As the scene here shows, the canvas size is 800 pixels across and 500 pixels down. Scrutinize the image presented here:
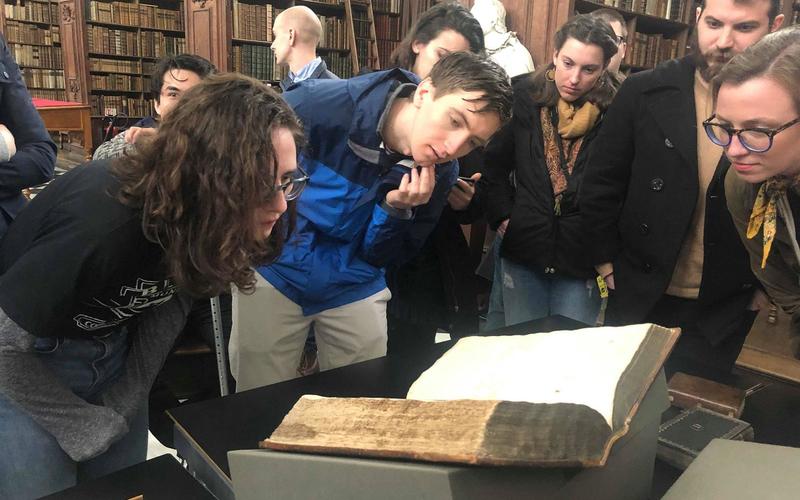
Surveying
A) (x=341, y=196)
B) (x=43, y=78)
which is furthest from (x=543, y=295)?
(x=43, y=78)

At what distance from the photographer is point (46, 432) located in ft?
3.22

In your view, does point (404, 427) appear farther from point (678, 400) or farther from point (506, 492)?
point (678, 400)

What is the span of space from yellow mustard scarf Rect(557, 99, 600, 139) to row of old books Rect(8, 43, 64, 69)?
7838 mm

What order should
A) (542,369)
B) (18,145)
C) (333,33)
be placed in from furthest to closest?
(333,33) → (18,145) → (542,369)

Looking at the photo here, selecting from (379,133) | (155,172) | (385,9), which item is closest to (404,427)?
(155,172)

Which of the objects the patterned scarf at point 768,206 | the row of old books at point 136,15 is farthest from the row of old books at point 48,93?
the patterned scarf at point 768,206

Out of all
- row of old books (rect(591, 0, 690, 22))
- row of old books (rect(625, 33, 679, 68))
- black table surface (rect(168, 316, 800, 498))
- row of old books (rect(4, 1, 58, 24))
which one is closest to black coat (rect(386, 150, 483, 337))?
black table surface (rect(168, 316, 800, 498))

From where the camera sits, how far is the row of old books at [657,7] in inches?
154

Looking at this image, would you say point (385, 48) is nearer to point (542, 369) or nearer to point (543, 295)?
point (543, 295)

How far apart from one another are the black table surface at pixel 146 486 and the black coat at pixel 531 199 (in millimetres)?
1322

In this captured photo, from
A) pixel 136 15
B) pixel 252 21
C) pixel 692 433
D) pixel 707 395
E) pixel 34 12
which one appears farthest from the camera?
pixel 34 12

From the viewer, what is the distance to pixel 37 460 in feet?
3.21

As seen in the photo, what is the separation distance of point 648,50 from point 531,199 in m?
2.89

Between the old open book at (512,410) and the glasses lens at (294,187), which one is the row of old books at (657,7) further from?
the old open book at (512,410)
